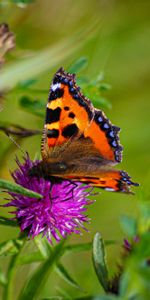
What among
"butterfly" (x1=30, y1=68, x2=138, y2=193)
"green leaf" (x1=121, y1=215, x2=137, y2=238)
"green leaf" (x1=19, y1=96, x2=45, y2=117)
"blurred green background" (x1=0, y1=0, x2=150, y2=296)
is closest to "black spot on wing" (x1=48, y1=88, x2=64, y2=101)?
"butterfly" (x1=30, y1=68, x2=138, y2=193)

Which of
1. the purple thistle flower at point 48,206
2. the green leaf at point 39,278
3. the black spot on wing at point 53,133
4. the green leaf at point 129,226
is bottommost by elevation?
the green leaf at point 39,278

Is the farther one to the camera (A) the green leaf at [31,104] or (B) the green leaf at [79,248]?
(A) the green leaf at [31,104]

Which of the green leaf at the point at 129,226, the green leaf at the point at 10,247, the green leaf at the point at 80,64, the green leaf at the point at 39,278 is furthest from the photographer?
the green leaf at the point at 80,64

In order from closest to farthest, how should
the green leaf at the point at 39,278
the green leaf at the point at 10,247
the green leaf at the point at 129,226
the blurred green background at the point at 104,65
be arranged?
the green leaf at the point at 129,226
the green leaf at the point at 39,278
the green leaf at the point at 10,247
the blurred green background at the point at 104,65

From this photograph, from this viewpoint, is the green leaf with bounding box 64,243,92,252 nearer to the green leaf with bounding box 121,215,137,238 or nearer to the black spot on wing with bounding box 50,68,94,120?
the black spot on wing with bounding box 50,68,94,120

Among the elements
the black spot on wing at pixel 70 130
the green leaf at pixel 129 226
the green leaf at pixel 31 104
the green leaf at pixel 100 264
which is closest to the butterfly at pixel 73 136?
the black spot on wing at pixel 70 130

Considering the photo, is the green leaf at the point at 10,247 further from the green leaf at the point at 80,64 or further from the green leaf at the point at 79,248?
the green leaf at the point at 80,64

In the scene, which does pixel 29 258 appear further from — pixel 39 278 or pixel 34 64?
pixel 34 64
